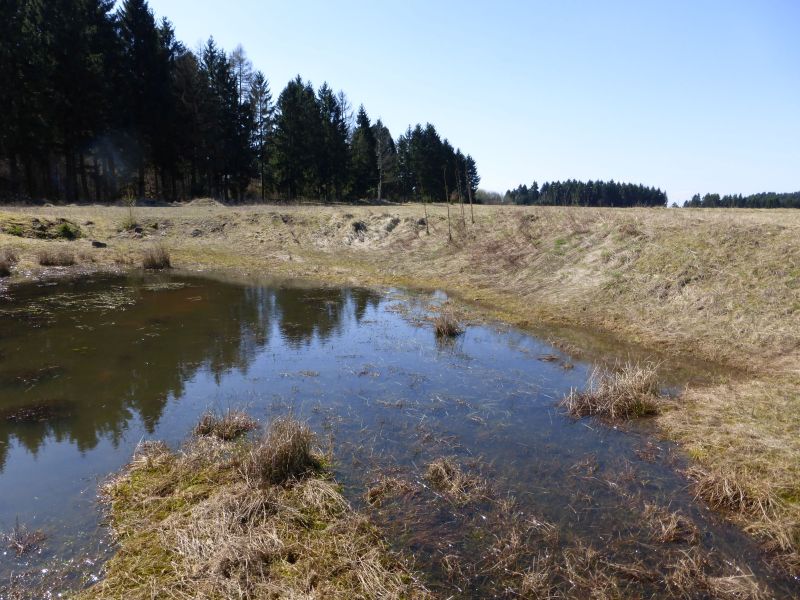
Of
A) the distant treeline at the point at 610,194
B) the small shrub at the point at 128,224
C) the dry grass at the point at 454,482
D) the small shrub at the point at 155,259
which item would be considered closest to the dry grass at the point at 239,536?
the dry grass at the point at 454,482

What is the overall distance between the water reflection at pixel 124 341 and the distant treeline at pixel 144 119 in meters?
16.0

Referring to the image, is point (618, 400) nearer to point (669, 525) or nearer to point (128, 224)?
point (669, 525)

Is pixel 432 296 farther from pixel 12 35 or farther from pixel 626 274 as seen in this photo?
pixel 12 35

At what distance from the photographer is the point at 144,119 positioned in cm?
4019

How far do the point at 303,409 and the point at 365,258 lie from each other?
60.9 ft

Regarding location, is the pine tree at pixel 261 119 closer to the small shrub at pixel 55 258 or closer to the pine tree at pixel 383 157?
the pine tree at pixel 383 157

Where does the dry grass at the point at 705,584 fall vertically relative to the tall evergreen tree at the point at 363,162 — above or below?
below

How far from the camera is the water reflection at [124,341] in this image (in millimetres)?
8000

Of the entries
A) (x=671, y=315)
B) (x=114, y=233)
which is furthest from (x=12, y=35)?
(x=671, y=315)

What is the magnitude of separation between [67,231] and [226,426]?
24.9 metres

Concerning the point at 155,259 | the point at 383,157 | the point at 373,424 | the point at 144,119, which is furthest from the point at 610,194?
the point at 373,424

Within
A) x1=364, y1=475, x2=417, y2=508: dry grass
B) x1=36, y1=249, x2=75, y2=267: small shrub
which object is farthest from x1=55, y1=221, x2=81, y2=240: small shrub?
x1=364, y1=475, x2=417, y2=508: dry grass

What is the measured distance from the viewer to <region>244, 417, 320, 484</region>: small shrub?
582 centimetres

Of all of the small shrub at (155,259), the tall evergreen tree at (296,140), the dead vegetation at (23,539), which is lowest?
the dead vegetation at (23,539)
